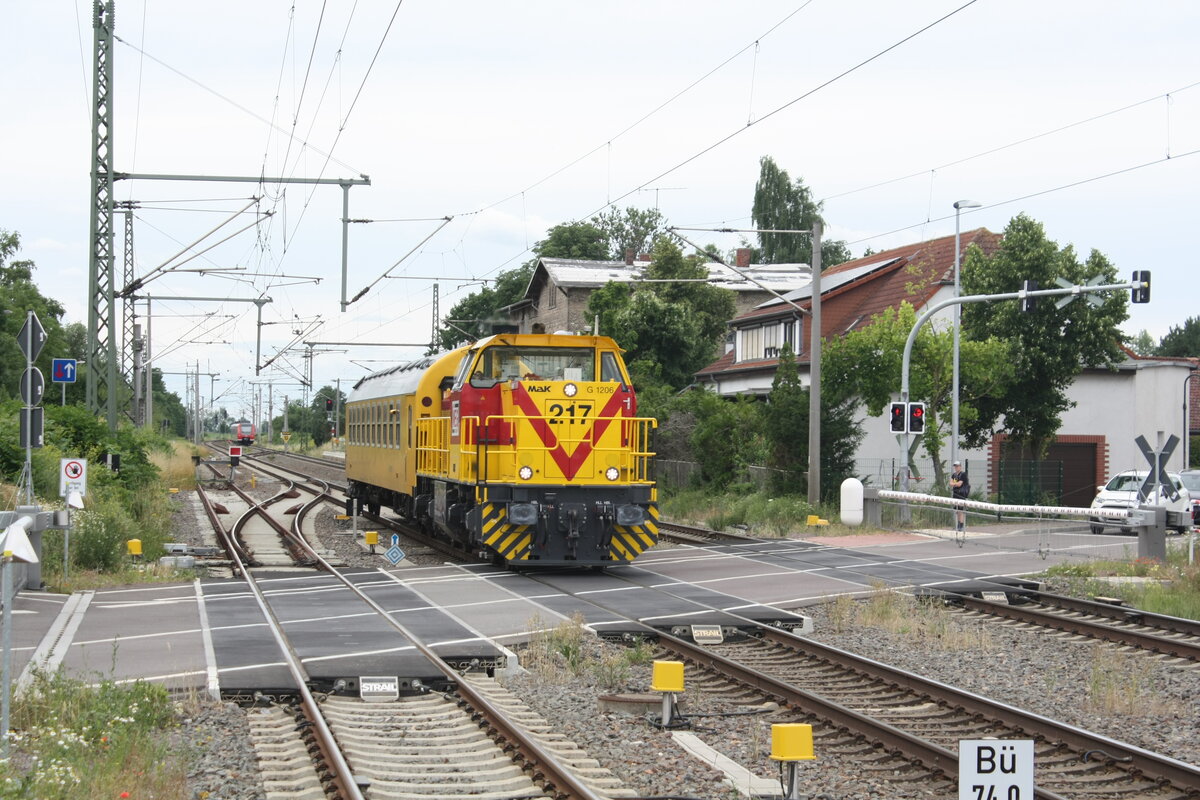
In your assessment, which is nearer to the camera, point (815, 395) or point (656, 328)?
point (815, 395)

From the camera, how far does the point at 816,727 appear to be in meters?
9.52

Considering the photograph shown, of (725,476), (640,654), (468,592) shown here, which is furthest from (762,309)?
(640,654)

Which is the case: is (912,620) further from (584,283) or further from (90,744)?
(584,283)

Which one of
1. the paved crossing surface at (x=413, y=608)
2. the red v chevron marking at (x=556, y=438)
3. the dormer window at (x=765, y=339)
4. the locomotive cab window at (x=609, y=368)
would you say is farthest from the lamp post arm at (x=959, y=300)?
the dormer window at (x=765, y=339)

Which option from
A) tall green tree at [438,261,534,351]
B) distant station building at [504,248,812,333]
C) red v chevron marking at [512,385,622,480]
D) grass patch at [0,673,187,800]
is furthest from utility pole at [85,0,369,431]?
tall green tree at [438,261,534,351]

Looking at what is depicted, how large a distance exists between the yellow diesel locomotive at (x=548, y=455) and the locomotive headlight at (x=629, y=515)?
1cm

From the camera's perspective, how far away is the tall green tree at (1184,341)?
279 feet

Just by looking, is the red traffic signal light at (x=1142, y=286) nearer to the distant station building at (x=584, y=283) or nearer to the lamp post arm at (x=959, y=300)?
the lamp post arm at (x=959, y=300)

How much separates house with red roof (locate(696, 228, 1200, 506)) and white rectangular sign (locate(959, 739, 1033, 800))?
2970cm

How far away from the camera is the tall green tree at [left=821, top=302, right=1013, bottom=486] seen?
102ft

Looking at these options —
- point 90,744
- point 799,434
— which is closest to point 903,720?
point 90,744

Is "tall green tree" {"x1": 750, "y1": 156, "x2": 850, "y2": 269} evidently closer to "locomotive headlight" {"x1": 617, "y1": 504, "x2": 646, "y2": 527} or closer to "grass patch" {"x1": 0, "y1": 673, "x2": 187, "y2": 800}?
"locomotive headlight" {"x1": 617, "y1": 504, "x2": 646, "y2": 527}

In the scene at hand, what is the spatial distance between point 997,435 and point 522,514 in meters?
25.0

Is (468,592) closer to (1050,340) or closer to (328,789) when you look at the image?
(328,789)
